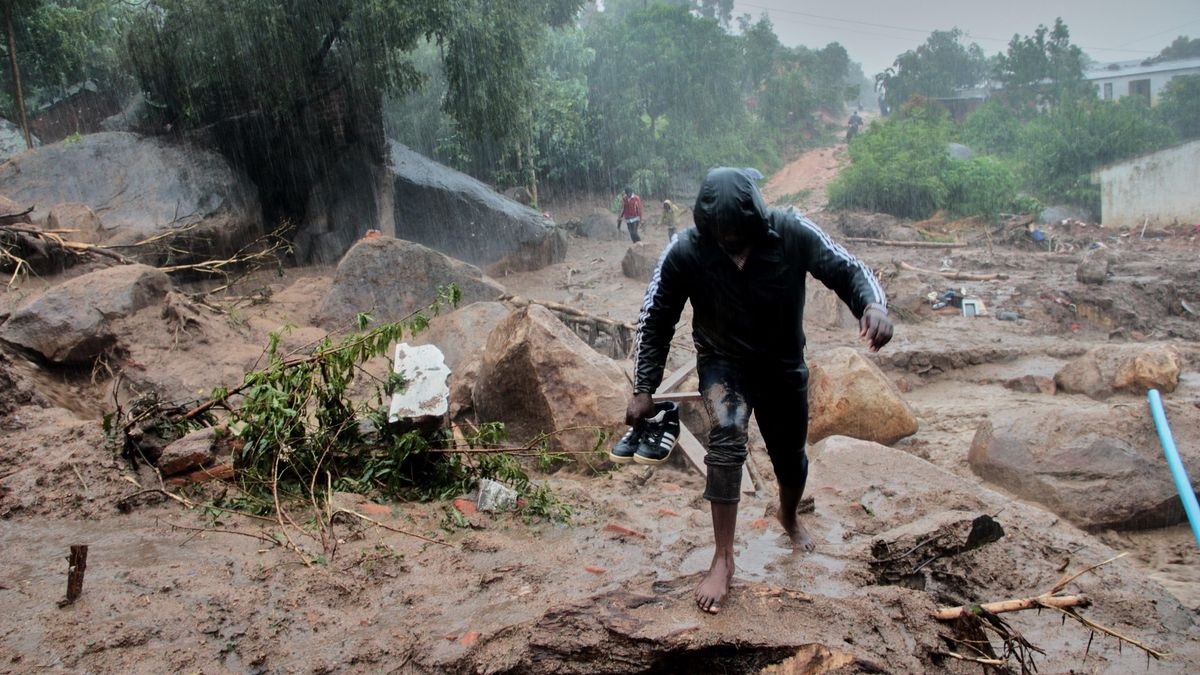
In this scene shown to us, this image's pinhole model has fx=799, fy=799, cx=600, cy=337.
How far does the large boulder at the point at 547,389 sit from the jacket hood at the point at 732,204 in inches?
114

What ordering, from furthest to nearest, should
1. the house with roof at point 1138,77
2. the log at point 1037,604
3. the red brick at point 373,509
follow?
the house with roof at point 1138,77 < the red brick at point 373,509 < the log at point 1037,604

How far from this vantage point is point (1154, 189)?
906 inches

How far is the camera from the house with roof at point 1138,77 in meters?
34.3

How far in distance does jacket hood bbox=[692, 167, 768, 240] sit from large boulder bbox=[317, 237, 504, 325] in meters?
7.24

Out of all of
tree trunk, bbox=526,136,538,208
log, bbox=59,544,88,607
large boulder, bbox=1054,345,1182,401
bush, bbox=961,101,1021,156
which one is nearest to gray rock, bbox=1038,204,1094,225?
bush, bbox=961,101,1021,156

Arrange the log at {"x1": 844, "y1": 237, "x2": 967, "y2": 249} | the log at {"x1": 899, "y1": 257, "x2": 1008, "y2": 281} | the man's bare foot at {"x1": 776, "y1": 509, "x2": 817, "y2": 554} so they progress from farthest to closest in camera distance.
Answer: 1. the log at {"x1": 844, "y1": 237, "x2": 967, "y2": 249}
2. the log at {"x1": 899, "y1": 257, "x2": 1008, "y2": 281}
3. the man's bare foot at {"x1": 776, "y1": 509, "x2": 817, "y2": 554}

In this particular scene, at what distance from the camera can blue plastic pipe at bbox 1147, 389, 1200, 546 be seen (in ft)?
14.0

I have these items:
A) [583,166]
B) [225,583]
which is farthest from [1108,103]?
[225,583]

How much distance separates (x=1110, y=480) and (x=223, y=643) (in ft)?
16.9

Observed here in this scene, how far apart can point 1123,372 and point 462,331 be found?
6.58 m

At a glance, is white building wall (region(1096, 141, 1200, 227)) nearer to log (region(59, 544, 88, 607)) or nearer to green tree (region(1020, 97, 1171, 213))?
green tree (region(1020, 97, 1171, 213))

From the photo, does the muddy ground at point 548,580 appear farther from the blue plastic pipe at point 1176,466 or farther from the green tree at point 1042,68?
the green tree at point 1042,68

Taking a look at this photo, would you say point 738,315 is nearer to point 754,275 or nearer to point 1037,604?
point 754,275

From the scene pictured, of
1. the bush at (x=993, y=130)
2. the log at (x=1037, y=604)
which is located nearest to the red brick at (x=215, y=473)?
the log at (x=1037, y=604)
